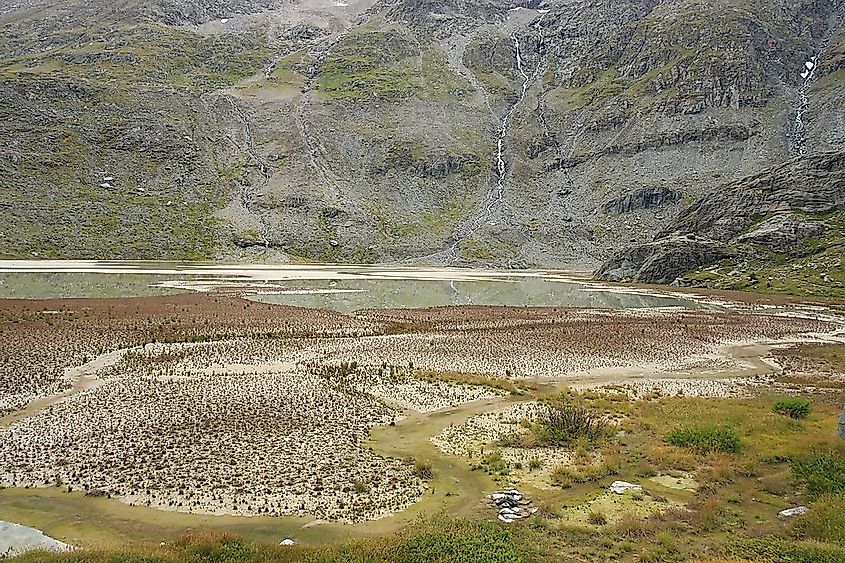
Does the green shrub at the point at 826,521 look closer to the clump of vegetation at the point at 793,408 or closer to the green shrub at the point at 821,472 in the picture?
the green shrub at the point at 821,472

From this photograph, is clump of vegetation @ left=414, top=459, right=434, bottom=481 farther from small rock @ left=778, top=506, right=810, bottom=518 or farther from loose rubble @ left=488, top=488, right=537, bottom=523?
small rock @ left=778, top=506, right=810, bottom=518

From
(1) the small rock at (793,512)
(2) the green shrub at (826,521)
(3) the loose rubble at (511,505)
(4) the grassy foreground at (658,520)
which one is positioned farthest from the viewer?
(3) the loose rubble at (511,505)

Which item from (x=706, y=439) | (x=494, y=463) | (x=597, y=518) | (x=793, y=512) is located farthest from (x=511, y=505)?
(x=706, y=439)

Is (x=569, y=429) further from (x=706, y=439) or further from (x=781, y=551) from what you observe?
(x=781, y=551)

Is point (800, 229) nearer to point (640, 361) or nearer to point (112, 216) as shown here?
point (640, 361)

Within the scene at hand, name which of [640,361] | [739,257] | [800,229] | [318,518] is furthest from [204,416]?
[800,229]

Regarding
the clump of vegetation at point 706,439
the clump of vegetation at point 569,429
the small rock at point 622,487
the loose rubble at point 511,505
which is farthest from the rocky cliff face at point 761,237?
the loose rubble at point 511,505

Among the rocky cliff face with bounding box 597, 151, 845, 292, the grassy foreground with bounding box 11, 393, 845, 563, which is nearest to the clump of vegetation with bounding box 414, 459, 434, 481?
the grassy foreground with bounding box 11, 393, 845, 563
